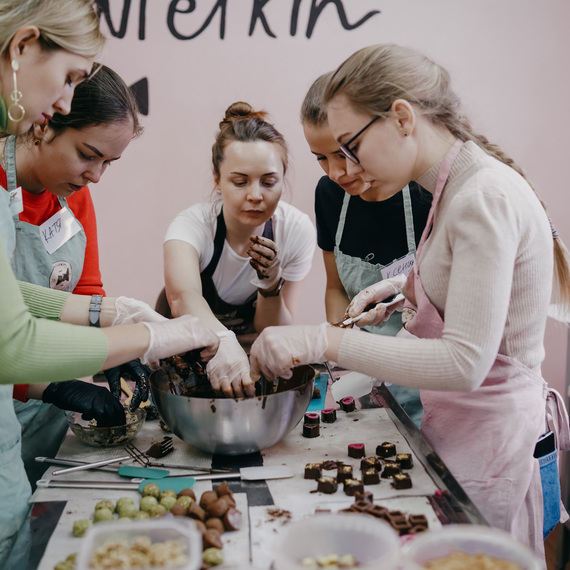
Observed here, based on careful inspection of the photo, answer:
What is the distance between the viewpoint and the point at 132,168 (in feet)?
11.4

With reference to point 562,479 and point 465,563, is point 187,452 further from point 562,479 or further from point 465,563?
point 562,479

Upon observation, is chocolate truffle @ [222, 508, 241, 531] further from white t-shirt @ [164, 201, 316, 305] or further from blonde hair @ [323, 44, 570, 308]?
white t-shirt @ [164, 201, 316, 305]

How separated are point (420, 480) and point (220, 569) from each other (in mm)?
520

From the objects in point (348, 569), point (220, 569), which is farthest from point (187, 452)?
point (348, 569)

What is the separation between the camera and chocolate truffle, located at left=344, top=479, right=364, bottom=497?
1249mm

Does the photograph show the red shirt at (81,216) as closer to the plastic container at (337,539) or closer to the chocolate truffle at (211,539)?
the chocolate truffle at (211,539)

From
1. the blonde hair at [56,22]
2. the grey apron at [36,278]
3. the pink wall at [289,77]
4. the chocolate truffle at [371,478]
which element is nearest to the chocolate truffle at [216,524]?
the chocolate truffle at [371,478]

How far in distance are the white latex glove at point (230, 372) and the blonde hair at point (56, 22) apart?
81 centimetres

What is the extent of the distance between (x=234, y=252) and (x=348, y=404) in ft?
3.26

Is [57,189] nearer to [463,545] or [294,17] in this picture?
[463,545]

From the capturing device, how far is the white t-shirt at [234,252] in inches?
96.7

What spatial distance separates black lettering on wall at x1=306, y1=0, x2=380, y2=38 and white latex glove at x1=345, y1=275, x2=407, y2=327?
75.1 inches

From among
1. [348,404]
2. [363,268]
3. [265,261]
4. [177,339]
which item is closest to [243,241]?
[265,261]

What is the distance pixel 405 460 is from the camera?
138cm
